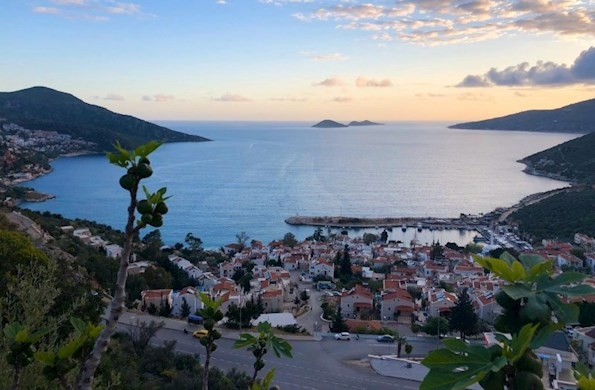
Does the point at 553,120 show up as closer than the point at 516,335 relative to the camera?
No

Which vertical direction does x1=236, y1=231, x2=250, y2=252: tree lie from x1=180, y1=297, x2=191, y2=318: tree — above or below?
below

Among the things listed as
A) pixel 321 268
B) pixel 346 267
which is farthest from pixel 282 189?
pixel 321 268

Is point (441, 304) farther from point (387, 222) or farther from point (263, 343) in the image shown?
point (387, 222)

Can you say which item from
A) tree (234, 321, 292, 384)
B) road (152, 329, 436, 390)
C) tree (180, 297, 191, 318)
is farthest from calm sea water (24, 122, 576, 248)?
tree (234, 321, 292, 384)

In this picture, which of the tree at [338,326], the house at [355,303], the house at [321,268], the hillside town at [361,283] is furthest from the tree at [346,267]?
the tree at [338,326]

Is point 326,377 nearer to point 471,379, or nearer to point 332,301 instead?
point 332,301

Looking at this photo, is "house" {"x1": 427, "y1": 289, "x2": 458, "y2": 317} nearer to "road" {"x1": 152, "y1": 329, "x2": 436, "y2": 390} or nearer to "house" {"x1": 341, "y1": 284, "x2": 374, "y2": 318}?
"house" {"x1": 341, "y1": 284, "x2": 374, "y2": 318}
